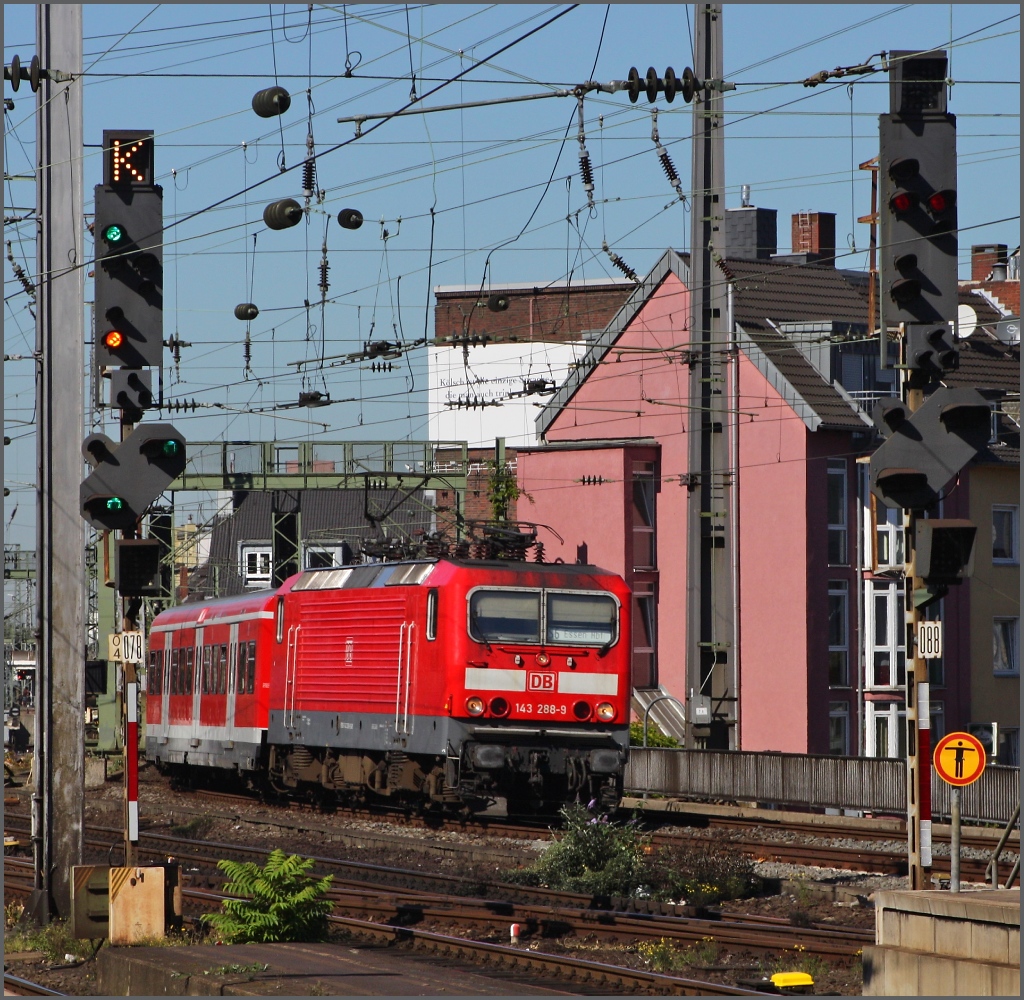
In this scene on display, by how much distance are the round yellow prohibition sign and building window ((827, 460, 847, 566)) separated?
26.8 meters

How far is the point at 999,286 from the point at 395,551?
29729 millimetres

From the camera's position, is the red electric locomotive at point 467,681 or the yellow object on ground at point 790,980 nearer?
A: the yellow object on ground at point 790,980

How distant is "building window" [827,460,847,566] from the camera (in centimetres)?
4059

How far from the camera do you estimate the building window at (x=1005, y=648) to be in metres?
42.1

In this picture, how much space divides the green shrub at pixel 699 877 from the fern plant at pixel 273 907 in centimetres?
436

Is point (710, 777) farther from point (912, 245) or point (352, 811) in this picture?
point (912, 245)

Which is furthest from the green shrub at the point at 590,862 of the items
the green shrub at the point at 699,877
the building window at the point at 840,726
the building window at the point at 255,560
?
the building window at the point at 255,560

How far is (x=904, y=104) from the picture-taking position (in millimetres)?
13633

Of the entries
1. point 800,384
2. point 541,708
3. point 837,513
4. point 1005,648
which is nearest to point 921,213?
point 541,708

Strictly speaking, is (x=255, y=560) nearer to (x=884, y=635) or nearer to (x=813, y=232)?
(x=813, y=232)

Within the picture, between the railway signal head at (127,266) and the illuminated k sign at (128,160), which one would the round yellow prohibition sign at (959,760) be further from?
the illuminated k sign at (128,160)

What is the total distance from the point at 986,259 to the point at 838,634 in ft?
59.8

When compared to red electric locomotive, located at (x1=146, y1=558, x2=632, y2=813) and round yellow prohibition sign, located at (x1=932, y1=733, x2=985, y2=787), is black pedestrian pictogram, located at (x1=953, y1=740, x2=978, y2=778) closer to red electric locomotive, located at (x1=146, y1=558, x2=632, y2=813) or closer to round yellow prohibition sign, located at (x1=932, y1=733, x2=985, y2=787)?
round yellow prohibition sign, located at (x1=932, y1=733, x2=985, y2=787)

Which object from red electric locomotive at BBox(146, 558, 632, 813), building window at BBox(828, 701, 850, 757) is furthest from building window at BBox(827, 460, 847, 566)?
red electric locomotive at BBox(146, 558, 632, 813)
